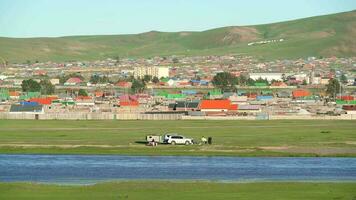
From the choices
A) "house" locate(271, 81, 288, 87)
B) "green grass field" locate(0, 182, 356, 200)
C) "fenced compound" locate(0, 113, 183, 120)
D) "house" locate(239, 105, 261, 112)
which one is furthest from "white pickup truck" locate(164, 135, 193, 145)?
"house" locate(271, 81, 288, 87)

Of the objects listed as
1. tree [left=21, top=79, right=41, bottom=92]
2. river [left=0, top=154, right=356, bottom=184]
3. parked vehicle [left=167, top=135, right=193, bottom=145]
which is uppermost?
tree [left=21, top=79, right=41, bottom=92]

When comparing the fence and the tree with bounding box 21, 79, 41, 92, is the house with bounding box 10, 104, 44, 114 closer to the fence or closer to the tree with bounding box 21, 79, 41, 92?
the fence

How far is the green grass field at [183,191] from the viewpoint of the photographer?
35438 mm

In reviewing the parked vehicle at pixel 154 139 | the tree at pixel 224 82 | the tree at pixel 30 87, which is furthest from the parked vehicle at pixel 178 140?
the tree at pixel 224 82

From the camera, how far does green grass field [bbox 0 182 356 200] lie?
1395 inches

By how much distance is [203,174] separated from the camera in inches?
1766

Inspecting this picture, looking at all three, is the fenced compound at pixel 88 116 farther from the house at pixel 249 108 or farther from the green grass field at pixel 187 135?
the house at pixel 249 108

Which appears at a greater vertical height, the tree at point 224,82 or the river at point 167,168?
the tree at point 224,82

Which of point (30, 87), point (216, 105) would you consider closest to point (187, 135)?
point (216, 105)

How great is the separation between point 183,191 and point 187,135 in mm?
31237

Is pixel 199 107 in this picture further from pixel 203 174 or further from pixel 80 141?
pixel 203 174

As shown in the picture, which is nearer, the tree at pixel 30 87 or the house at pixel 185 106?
the house at pixel 185 106

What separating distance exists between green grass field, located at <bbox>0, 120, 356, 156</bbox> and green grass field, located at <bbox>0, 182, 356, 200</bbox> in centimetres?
1656

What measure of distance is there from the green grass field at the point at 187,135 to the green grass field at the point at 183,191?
16.6 m
